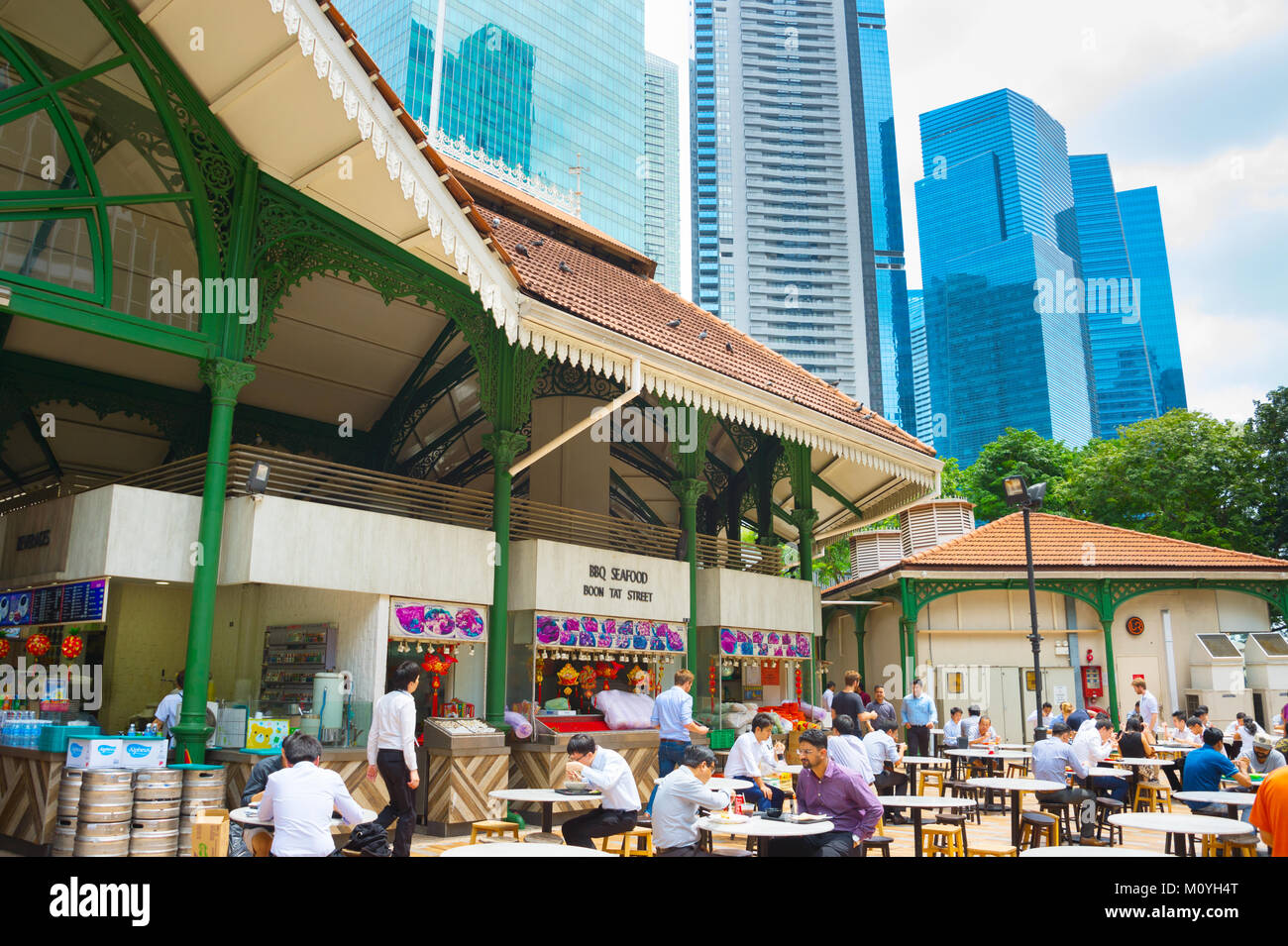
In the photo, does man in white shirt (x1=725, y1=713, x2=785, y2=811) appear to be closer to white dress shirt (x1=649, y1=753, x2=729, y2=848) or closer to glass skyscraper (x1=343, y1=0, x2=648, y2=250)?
white dress shirt (x1=649, y1=753, x2=729, y2=848)

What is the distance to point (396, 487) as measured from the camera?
10.6m

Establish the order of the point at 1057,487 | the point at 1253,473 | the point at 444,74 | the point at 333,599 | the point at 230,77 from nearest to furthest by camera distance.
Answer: the point at 230,77 < the point at 333,599 < the point at 1253,473 < the point at 1057,487 < the point at 444,74

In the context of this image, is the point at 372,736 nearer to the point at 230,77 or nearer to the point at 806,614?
the point at 230,77

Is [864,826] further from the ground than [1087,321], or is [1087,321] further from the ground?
[1087,321]

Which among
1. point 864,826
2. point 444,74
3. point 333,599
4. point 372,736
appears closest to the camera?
point 864,826

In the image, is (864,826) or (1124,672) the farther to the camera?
(1124,672)

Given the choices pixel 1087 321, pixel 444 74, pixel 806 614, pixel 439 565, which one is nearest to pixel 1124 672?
pixel 806 614

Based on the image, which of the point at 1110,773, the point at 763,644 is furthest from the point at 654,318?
the point at 1110,773

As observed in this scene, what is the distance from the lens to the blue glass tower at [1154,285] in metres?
126

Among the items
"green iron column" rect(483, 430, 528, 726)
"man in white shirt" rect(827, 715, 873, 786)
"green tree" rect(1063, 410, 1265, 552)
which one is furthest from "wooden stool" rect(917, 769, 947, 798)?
Answer: "green tree" rect(1063, 410, 1265, 552)

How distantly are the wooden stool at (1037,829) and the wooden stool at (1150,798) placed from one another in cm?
200

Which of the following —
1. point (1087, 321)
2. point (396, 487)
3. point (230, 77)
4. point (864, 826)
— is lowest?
point (864, 826)

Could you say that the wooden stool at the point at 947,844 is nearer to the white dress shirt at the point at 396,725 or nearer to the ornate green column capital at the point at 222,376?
the white dress shirt at the point at 396,725
